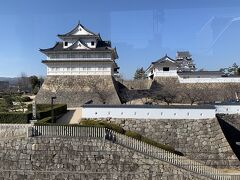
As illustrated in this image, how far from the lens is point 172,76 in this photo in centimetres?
2617

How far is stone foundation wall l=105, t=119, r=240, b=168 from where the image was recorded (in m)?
11.7

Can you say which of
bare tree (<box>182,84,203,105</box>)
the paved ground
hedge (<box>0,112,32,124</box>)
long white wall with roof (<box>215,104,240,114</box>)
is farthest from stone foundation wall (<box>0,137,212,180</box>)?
bare tree (<box>182,84,203,105</box>)

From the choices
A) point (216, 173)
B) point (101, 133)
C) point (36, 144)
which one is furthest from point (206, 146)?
point (36, 144)

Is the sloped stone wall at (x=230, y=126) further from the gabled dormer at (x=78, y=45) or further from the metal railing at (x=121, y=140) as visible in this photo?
the gabled dormer at (x=78, y=45)

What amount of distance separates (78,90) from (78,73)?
1.37m

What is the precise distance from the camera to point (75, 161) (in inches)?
378

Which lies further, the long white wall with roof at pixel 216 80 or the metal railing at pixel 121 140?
the long white wall with roof at pixel 216 80

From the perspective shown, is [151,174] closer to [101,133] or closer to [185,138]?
[101,133]

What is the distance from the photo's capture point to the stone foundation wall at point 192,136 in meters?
11.7

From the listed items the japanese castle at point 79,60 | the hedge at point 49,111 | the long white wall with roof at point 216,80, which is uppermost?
the japanese castle at point 79,60

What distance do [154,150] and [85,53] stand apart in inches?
500

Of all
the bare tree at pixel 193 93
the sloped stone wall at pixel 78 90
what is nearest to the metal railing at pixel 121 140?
the sloped stone wall at pixel 78 90

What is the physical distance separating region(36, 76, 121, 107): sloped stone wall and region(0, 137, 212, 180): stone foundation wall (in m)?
10.0

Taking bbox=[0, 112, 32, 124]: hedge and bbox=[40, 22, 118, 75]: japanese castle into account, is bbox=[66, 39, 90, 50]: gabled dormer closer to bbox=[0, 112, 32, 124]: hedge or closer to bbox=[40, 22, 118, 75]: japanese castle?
bbox=[40, 22, 118, 75]: japanese castle
